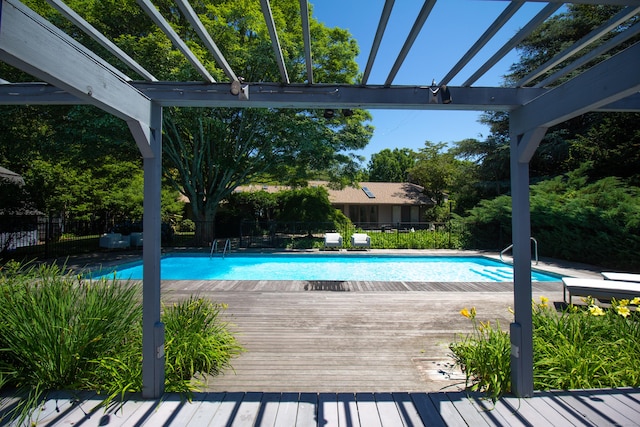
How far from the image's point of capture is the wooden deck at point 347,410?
2.40 m

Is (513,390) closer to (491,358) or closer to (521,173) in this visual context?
(491,358)

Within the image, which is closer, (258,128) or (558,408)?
(558,408)

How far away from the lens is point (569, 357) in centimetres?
305

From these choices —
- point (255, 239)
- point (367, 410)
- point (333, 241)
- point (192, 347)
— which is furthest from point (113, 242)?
point (367, 410)

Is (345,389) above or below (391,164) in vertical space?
below

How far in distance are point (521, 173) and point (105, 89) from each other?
3322 mm

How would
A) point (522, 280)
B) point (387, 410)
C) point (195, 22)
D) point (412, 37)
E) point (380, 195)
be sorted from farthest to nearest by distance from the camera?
point (380, 195) → point (522, 280) → point (387, 410) → point (412, 37) → point (195, 22)

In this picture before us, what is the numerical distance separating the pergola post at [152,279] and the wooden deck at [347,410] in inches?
9.6

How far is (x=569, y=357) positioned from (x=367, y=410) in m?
2.02

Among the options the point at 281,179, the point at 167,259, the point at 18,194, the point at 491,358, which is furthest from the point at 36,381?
the point at 281,179

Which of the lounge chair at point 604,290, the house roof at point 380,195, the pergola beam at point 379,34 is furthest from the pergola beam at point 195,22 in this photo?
the house roof at point 380,195

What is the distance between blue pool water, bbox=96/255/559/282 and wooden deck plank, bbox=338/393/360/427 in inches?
302

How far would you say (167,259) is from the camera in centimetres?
1344

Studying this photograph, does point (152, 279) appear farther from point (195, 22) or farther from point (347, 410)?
point (195, 22)
